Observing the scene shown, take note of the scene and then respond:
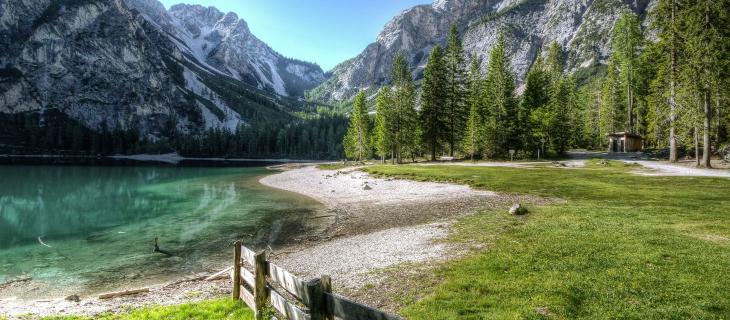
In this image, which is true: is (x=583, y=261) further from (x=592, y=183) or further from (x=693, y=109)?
(x=693, y=109)

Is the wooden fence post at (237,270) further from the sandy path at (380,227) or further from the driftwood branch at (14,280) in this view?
the driftwood branch at (14,280)

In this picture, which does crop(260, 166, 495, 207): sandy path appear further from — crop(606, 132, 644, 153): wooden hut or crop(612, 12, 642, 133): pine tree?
crop(612, 12, 642, 133): pine tree

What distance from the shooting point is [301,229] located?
26047 mm

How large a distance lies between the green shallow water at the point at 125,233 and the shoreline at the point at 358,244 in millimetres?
2278

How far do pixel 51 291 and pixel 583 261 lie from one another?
20.8 metres

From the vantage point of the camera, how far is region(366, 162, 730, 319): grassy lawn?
873cm

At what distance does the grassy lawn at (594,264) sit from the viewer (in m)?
8.73

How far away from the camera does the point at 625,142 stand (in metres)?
73.2

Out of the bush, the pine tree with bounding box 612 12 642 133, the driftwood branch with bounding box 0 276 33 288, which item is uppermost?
the pine tree with bounding box 612 12 642 133

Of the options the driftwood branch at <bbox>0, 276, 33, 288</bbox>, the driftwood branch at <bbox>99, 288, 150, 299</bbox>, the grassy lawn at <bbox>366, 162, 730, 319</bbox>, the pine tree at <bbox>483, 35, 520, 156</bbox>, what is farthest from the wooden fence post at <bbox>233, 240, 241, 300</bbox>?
the pine tree at <bbox>483, 35, 520, 156</bbox>

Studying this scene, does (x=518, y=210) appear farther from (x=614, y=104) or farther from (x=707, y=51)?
(x=614, y=104)

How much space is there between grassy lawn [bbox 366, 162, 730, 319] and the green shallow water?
503 inches

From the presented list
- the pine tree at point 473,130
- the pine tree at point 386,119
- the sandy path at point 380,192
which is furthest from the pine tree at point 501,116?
the sandy path at point 380,192

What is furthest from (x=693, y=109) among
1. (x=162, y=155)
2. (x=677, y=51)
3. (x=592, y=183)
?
(x=162, y=155)
